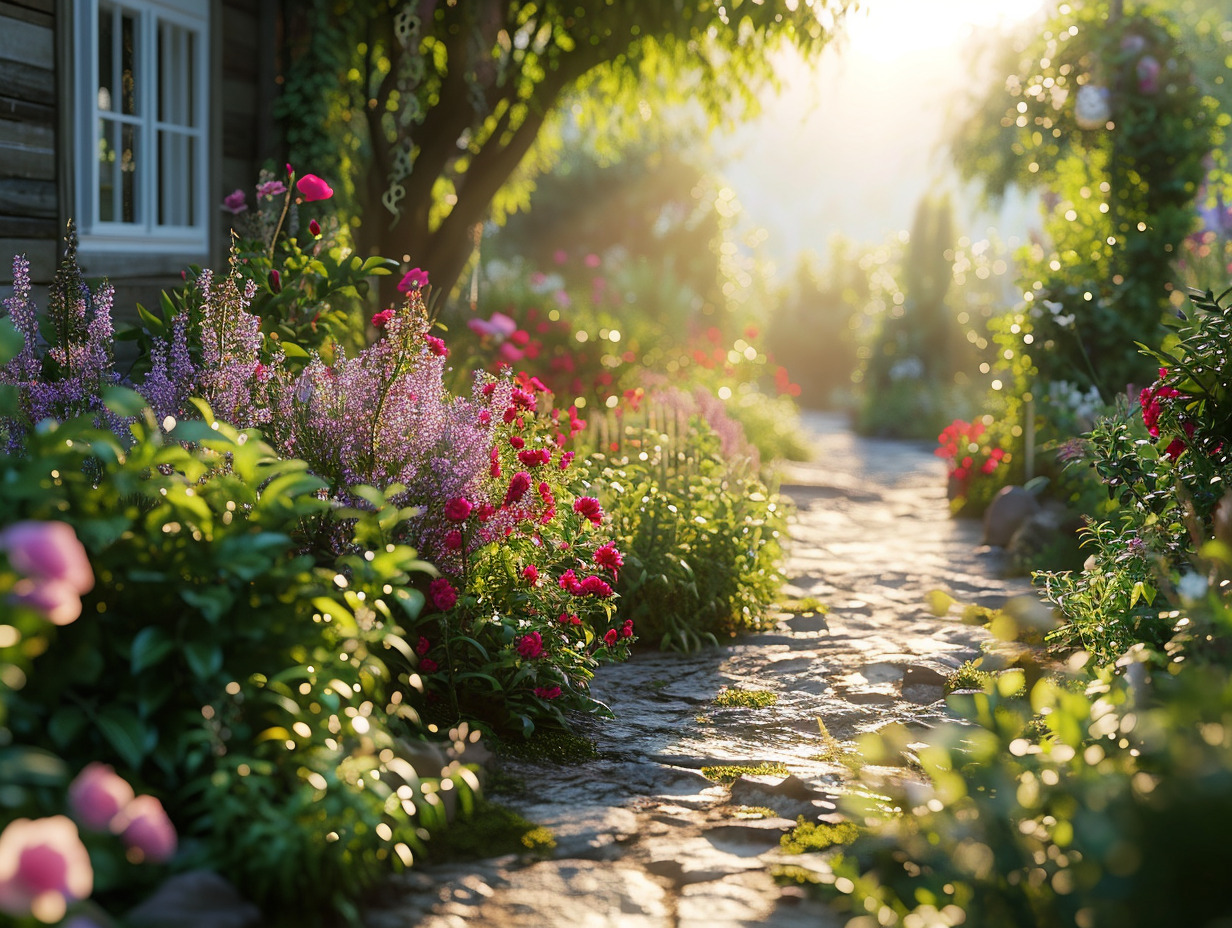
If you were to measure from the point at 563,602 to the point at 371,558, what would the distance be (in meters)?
1.00

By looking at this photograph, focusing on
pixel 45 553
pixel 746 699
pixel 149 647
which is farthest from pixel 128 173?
pixel 45 553

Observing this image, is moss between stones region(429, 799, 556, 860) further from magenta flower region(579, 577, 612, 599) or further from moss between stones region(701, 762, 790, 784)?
magenta flower region(579, 577, 612, 599)

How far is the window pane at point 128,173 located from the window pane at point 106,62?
0.15 m

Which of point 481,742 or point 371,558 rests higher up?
point 371,558

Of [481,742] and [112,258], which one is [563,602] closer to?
[481,742]

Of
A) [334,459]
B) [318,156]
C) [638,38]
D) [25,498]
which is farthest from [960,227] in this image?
[25,498]

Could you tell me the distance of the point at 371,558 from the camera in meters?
2.57

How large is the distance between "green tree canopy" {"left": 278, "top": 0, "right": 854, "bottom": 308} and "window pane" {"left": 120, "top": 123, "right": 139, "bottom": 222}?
3.39 ft

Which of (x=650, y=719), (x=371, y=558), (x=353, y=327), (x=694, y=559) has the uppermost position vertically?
(x=353, y=327)

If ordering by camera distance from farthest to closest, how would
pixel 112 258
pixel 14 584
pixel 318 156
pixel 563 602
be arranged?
pixel 318 156 → pixel 112 258 → pixel 563 602 → pixel 14 584

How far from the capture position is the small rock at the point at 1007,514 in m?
6.59

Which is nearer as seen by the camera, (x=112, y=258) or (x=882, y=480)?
(x=112, y=258)

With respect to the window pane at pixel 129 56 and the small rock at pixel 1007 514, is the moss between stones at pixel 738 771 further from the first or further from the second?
the window pane at pixel 129 56

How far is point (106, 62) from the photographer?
17.0 feet
